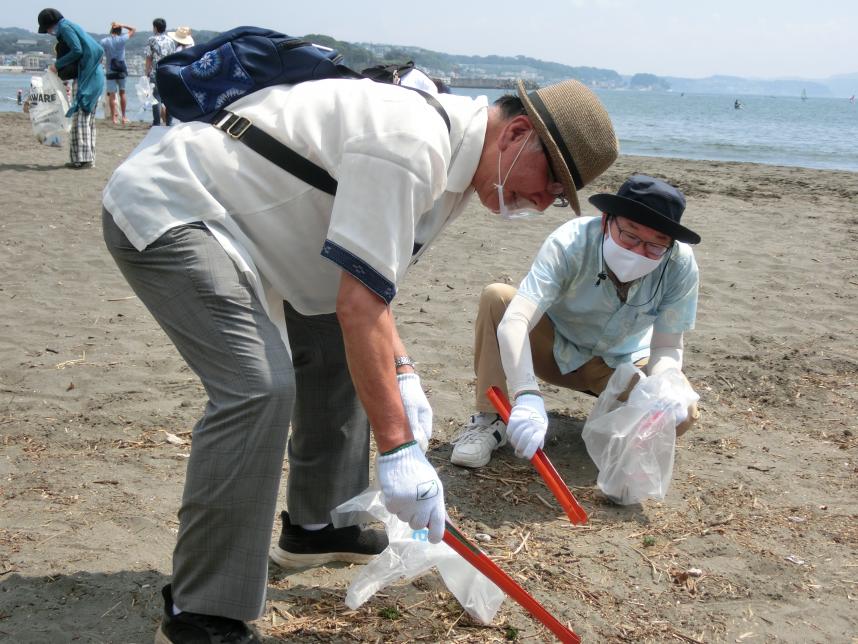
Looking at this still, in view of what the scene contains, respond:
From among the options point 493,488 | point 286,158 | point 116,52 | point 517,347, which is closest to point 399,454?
point 286,158

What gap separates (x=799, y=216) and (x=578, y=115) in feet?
24.5

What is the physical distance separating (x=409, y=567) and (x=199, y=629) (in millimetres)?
680

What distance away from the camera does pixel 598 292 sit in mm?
3301

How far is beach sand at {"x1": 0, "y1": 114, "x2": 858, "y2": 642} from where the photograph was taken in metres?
2.40

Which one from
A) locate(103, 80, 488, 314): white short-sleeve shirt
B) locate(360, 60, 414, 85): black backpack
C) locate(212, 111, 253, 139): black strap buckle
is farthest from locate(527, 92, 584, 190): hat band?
locate(212, 111, 253, 139): black strap buckle

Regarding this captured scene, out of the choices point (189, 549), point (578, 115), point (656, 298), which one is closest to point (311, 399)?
point (189, 549)

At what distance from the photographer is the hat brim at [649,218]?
3012mm

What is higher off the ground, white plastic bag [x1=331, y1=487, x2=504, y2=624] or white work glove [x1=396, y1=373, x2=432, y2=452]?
white work glove [x1=396, y1=373, x2=432, y2=452]

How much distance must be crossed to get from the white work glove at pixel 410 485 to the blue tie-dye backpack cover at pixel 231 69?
871mm

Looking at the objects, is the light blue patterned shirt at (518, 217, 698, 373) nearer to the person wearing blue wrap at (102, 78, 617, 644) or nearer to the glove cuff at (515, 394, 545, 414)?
the glove cuff at (515, 394, 545, 414)

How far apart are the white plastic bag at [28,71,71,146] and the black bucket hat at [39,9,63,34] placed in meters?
0.46

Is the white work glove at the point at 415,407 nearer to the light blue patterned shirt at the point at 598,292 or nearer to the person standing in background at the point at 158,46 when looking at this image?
the light blue patterned shirt at the point at 598,292

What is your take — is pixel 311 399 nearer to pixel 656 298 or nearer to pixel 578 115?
pixel 578 115

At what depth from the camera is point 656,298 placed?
10.7 feet
